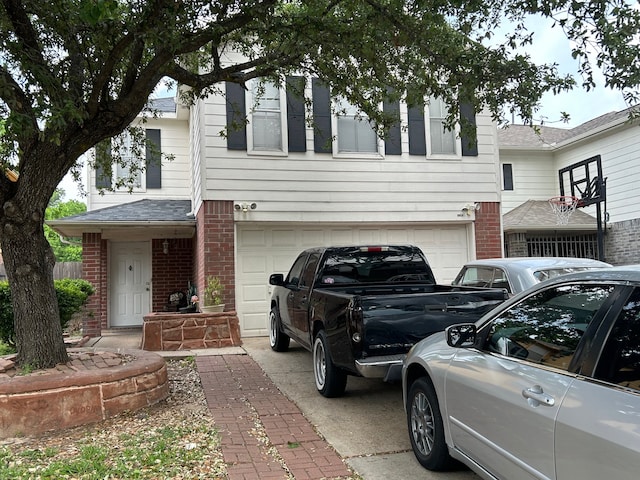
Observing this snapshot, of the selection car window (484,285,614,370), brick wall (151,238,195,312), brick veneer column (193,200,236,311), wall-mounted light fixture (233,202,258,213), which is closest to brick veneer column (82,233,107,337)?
brick wall (151,238,195,312)

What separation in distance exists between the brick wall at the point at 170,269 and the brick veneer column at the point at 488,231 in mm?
7028

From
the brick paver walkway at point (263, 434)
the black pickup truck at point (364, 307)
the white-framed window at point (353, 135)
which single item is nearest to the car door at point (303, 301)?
the black pickup truck at point (364, 307)

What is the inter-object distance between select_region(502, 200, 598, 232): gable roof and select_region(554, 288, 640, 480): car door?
12236 mm

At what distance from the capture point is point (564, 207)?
15.1m

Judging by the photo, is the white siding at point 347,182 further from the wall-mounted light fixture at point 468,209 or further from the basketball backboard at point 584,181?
the basketball backboard at point 584,181

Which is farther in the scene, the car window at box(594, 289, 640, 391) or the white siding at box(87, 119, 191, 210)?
the white siding at box(87, 119, 191, 210)

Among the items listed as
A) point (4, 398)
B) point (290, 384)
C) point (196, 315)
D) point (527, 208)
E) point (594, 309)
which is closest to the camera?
point (594, 309)

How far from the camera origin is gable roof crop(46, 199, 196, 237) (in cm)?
1127

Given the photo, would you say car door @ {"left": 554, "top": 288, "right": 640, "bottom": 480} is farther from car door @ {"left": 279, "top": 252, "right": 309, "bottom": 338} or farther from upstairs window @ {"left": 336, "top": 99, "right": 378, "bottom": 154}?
upstairs window @ {"left": 336, "top": 99, "right": 378, "bottom": 154}

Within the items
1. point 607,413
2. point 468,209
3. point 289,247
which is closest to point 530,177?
point 468,209

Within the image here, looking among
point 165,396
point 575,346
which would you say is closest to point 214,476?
point 165,396

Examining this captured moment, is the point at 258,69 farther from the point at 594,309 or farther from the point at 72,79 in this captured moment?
the point at 594,309

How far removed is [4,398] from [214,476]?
7.36 ft

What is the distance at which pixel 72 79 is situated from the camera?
19.8 feet
